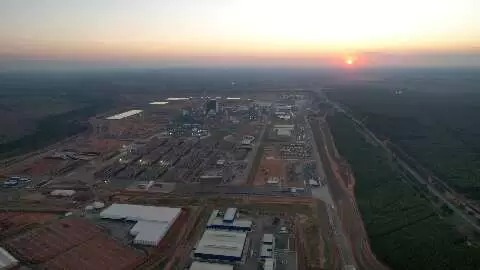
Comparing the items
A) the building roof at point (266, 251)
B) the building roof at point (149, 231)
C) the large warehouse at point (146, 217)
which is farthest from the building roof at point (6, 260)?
the building roof at point (266, 251)

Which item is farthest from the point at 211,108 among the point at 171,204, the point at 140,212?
the point at 140,212

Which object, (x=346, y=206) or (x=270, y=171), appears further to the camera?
(x=270, y=171)

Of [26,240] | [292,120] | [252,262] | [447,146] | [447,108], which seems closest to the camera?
[252,262]

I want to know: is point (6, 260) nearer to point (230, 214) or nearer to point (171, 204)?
point (171, 204)

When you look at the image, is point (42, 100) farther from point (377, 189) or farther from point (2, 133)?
point (377, 189)

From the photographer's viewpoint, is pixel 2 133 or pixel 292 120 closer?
pixel 2 133

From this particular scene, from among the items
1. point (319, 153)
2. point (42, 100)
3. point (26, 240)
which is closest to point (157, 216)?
point (26, 240)
